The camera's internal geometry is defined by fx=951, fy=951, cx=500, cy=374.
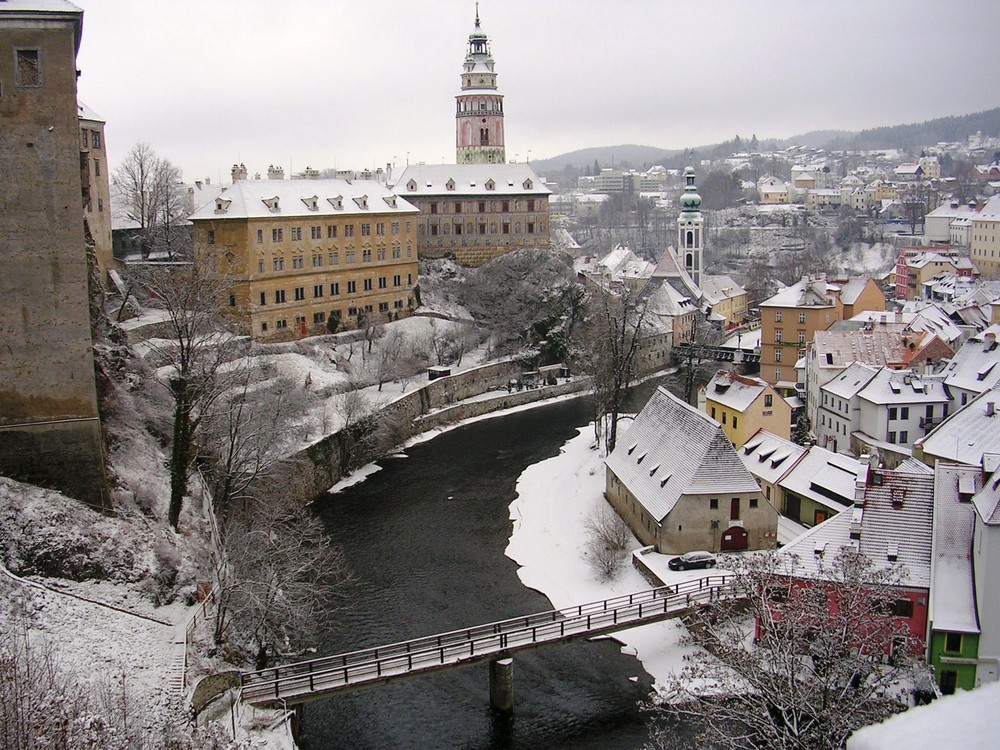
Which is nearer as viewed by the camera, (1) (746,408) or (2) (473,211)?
(1) (746,408)

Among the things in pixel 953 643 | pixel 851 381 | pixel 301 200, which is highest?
pixel 301 200

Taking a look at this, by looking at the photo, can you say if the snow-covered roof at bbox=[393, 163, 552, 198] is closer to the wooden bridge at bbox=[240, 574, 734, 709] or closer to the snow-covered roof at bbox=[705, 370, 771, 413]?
the snow-covered roof at bbox=[705, 370, 771, 413]

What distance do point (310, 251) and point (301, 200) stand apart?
2.91 m

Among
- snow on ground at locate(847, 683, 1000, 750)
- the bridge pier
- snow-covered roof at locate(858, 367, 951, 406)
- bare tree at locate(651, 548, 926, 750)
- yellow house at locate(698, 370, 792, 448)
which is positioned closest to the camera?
snow on ground at locate(847, 683, 1000, 750)

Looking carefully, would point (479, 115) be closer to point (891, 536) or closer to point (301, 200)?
point (301, 200)

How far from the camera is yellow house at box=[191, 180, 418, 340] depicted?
49.5 meters

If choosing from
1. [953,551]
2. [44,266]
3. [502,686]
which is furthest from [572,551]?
[44,266]

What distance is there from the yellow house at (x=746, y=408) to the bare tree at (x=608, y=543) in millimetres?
6549

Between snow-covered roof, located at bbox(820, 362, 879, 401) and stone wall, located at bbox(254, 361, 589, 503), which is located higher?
snow-covered roof, located at bbox(820, 362, 879, 401)

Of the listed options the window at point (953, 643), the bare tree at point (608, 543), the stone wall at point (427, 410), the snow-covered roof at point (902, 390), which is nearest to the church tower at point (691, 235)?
the stone wall at point (427, 410)

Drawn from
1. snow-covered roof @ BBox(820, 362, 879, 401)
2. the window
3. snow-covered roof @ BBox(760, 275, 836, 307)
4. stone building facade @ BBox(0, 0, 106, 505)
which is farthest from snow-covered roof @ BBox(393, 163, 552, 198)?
the window

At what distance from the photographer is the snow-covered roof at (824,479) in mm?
29438

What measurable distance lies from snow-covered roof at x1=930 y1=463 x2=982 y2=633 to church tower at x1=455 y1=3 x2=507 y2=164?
2473 inches

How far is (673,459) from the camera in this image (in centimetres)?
3030
